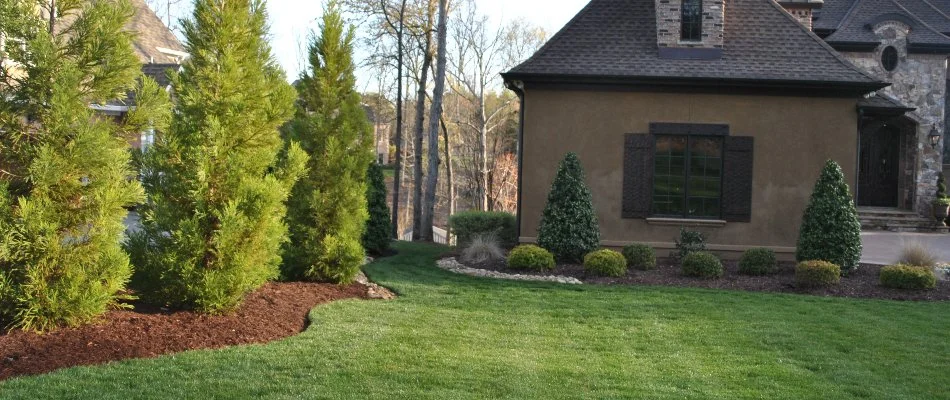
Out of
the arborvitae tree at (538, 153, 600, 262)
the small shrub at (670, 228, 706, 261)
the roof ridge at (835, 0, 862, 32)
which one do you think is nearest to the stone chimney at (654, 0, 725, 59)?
the arborvitae tree at (538, 153, 600, 262)

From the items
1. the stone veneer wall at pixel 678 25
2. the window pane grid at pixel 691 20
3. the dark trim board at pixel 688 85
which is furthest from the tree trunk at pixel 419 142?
the window pane grid at pixel 691 20

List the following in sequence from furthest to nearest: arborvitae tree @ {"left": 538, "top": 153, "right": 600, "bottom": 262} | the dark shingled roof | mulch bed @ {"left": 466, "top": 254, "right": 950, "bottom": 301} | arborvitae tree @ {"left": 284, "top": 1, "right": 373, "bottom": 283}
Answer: the dark shingled roof < arborvitae tree @ {"left": 538, "top": 153, "right": 600, "bottom": 262} < mulch bed @ {"left": 466, "top": 254, "right": 950, "bottom": 301} < arborvitae tree @ {"left": 284, "top": 1, "right": 373, "bottom": 283}

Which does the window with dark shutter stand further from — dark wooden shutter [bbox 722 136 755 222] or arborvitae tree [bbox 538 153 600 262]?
arborvitae tree [bbox 538 153 600 262]

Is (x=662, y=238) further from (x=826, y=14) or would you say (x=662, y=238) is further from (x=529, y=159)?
(x=826, y=14)

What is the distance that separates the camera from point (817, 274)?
11102 mm

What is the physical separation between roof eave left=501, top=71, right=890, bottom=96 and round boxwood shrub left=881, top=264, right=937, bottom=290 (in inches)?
139

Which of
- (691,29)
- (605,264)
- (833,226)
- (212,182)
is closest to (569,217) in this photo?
(605,264)

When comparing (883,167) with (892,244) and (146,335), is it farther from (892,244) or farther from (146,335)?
(146,335)

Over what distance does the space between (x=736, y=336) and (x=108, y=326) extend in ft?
19.9

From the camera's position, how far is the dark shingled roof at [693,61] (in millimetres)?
13359

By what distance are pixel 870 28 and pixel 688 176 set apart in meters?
11.2

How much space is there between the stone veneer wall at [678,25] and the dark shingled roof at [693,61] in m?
0.23

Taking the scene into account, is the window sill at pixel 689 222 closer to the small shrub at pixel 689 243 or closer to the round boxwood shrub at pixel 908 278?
the small shrub at pixel 689 243

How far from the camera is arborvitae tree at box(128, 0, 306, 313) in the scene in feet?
24.3
